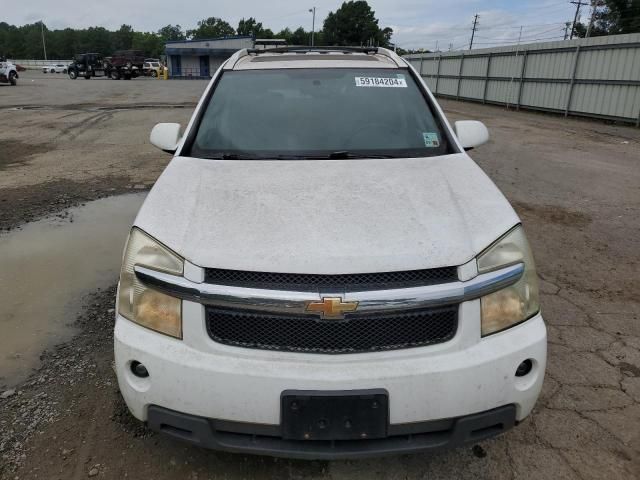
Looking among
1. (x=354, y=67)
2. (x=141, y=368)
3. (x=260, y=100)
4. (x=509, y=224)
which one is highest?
(x=354, y=67)

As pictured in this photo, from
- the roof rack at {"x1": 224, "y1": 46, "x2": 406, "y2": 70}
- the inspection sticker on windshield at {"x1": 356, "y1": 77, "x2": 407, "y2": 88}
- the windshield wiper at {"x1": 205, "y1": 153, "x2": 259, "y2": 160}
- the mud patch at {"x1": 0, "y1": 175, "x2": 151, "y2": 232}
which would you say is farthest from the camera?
the mud patch at {"x1": 0, "y1": 175, "x2": 151, "y2": 232}

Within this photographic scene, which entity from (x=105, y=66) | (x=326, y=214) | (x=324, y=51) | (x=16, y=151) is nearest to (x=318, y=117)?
(x=326, y=214)

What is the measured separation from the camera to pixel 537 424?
252cm

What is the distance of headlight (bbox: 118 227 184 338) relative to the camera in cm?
191

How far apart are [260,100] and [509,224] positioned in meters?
1.80

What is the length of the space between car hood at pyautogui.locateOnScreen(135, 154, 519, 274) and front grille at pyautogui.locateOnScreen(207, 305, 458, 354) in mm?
187

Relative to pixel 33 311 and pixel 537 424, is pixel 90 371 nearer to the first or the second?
pixel 33 311

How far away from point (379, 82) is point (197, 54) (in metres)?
65.8

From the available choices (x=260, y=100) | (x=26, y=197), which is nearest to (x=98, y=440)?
(x=260, y=100)

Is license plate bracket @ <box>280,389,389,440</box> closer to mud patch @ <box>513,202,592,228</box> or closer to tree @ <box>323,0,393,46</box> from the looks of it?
mud patch @ <box>513,202,592,228</box>

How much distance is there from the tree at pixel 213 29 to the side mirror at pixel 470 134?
126 meters

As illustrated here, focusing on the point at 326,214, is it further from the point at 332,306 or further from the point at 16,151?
the point at 16,151

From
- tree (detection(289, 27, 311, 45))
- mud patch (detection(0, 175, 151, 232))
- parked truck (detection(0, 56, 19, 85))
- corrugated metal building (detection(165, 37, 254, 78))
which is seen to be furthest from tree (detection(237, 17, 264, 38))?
mud patch (detection(0, 175, 151, 232))

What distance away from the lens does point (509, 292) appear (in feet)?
6.50
